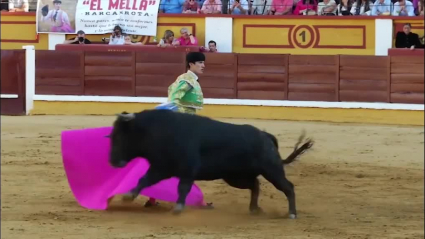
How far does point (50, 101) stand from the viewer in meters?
11.3

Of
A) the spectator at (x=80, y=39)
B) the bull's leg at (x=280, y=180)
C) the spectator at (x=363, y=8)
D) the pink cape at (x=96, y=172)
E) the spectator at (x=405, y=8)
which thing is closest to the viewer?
the bull's leg at (x=280, y=180)

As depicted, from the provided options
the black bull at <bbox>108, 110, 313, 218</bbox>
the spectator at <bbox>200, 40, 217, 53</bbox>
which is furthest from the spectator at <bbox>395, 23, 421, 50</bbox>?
the black bull at <bbox>108, 110, 313, 218</bbox>

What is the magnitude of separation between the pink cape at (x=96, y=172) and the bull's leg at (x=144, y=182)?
2.50 feet

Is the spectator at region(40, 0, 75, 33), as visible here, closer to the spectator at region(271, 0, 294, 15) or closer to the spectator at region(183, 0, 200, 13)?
the spectator at region(183, 0, 200, 13)

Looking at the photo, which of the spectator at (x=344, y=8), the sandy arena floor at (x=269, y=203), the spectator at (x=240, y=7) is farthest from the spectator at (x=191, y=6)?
the sandy arena floor at (x=269, y=203)

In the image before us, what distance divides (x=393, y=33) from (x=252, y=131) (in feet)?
20.6

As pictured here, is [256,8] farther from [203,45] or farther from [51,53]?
[51,53]

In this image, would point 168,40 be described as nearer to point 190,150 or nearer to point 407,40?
point 407,40

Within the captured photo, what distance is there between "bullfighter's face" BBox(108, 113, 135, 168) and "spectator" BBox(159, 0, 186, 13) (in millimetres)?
7342

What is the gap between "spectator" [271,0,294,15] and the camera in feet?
36.1

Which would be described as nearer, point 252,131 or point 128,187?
point 252,131

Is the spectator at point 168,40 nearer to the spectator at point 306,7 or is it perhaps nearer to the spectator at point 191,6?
the spectator at point 191,6

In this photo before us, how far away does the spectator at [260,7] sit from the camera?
11219 mm

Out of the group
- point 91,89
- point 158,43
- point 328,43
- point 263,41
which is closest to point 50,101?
point 91,89
